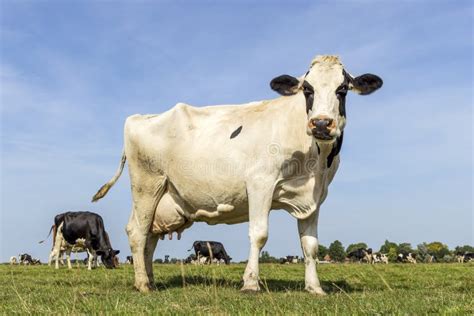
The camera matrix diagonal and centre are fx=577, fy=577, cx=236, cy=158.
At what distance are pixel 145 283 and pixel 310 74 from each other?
191 inches

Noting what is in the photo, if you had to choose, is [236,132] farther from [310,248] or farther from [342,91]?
[310,248]

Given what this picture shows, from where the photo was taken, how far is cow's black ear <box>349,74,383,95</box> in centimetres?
957

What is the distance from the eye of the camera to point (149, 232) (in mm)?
11461

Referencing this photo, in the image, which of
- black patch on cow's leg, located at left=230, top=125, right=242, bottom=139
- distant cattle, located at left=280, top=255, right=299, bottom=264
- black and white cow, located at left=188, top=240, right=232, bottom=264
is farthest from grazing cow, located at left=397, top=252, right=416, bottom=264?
black patch on cow's leg, located at left=230, top=125, right=242, bottom=139

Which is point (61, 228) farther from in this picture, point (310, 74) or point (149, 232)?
point (310, 74)

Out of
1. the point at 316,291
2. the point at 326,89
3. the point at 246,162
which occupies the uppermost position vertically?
the point at 326,89

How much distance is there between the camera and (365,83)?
9.59m

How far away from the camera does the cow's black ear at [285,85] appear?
9.66 metres

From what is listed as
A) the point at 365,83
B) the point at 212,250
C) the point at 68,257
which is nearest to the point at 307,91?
the point at 365,83

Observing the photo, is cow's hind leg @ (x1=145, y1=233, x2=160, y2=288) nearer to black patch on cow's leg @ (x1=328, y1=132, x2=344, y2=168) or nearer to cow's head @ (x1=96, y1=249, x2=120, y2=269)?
black patch on cow's leg @ (x1=328, y1=132, x2=344, y2=168)

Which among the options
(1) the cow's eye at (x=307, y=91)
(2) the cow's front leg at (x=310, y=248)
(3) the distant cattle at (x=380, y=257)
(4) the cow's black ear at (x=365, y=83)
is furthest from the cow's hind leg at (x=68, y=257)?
(3) the distant cattle at (x=380, y=257)

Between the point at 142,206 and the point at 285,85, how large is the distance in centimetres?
380

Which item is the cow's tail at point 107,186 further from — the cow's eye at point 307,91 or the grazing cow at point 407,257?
the grazing cow at point 407,257

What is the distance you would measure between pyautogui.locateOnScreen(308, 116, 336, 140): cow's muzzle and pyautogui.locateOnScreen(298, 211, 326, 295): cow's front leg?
5.89ft
